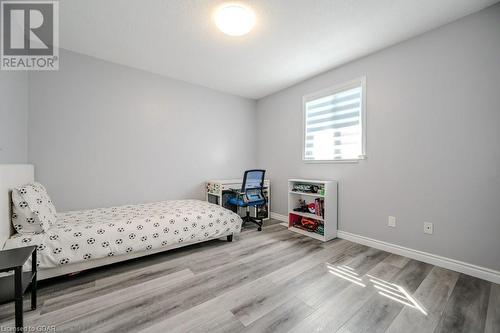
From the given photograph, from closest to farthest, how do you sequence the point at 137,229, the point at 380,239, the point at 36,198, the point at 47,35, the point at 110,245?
the point at 36,198 → the point at 110,245 → the point at 137,229 → the point at 47,35 → the point at 380,239

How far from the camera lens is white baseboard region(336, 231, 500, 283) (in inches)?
72.9

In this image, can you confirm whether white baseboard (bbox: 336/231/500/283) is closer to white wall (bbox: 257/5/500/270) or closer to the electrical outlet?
white wall (bbox: 257/5/500/270)

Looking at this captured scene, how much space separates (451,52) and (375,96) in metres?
0.76

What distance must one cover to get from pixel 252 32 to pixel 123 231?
2566mm

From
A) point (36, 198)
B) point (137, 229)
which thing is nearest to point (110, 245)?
point (137, 229)

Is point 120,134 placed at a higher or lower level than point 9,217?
higher

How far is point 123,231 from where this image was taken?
2.05 metres

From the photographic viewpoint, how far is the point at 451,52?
6.81 ft

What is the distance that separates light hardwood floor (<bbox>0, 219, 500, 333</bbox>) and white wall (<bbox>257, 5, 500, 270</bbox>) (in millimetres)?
421

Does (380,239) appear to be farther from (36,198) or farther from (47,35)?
(47,35)

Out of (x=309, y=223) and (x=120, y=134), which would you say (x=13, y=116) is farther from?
(x=309, y=223)

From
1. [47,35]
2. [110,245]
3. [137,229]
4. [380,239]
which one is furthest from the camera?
[380,239]
